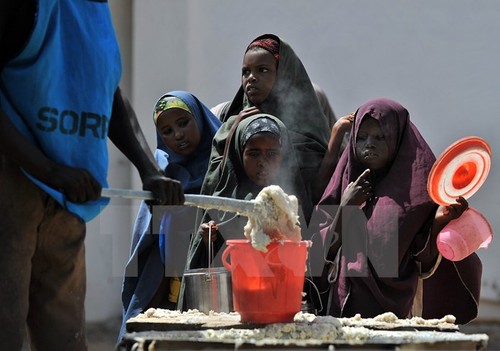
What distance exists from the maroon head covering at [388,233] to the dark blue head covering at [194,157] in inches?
35.8

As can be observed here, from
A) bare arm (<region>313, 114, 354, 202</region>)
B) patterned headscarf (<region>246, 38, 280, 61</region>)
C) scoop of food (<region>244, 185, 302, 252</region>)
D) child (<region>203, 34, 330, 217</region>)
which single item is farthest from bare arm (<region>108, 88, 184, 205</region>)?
patterned headscarf (<region>246, 38, 280, 61</region>)

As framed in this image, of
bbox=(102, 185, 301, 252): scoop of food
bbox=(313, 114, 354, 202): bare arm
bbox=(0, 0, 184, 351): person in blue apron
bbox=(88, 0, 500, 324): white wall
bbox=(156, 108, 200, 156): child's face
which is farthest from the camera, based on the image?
bbox=(88, 0, 500, 324): white wall

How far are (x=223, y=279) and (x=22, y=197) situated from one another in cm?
138

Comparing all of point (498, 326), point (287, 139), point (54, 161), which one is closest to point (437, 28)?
point (498, 326)

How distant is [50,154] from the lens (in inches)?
130

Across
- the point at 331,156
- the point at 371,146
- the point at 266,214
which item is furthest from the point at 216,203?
the point at 331,156

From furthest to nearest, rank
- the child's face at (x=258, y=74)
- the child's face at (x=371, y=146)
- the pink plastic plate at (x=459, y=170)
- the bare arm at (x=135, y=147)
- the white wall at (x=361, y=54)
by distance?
the white wall at (x=361, y=54), the child's face at (x=258, y=74), the child's face at (x=371, y=146), the pink plastic plate at (x=459, y=170), the bare arm at (x=135, y=147)

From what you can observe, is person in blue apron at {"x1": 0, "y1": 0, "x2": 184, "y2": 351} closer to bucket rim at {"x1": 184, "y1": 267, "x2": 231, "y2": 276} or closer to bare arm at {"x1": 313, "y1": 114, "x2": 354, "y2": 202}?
bucket rim at {"x1": 184, "y1": 267, "x2": 231, "y2": 276}

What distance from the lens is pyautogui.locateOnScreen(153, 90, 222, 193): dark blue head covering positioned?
5406 mm

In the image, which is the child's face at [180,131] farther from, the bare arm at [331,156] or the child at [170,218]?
the bare arm at [331,156]

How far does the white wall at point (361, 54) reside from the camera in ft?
23.9

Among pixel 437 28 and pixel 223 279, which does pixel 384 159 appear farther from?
pixel 437 28

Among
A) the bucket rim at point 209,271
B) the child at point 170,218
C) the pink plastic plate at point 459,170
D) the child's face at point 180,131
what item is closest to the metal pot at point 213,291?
the bucket rim at point 209,271

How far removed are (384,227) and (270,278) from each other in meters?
1.03
